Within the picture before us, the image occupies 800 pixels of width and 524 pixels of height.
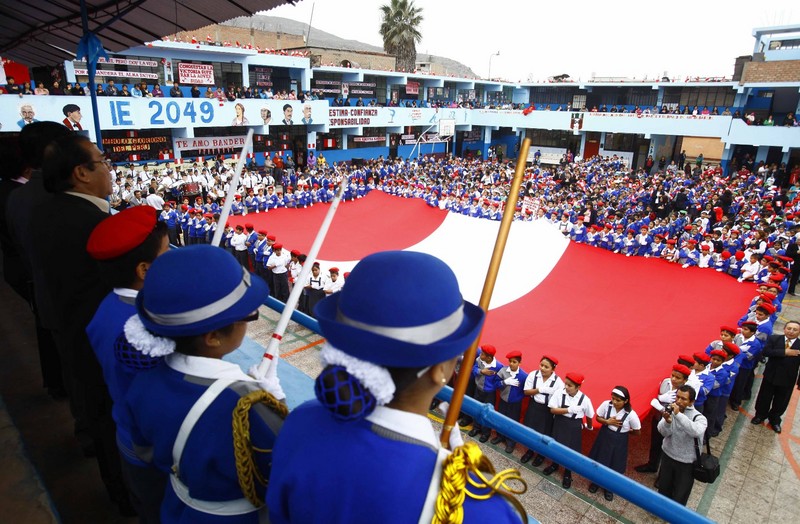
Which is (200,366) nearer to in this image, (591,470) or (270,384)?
(270,384)

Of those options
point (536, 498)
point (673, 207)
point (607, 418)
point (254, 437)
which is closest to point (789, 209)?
point (673, 207)

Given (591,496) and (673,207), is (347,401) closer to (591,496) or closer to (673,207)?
(591,496)

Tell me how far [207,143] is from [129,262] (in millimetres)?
20867

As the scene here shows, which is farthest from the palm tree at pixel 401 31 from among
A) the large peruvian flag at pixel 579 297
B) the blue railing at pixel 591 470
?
the blue railing at pixel 591 470

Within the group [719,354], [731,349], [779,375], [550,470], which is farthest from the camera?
[779,375]

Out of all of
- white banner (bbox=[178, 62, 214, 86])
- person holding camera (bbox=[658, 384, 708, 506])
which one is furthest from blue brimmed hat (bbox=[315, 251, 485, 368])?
white banner (bbox=[178, 62, 214, 86])

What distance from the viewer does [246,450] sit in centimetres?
131

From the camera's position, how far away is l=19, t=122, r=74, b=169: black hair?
327 centimetres

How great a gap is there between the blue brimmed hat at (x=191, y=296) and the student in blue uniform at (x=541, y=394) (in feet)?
14.8

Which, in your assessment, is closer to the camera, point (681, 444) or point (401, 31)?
point (681, 444)

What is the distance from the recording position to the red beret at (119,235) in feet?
6.63

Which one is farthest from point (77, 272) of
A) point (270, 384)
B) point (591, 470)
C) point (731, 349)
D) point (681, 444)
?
point (731, 349)

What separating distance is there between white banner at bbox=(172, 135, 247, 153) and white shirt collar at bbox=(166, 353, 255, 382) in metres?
20.6

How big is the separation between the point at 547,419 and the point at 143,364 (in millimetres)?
4829
